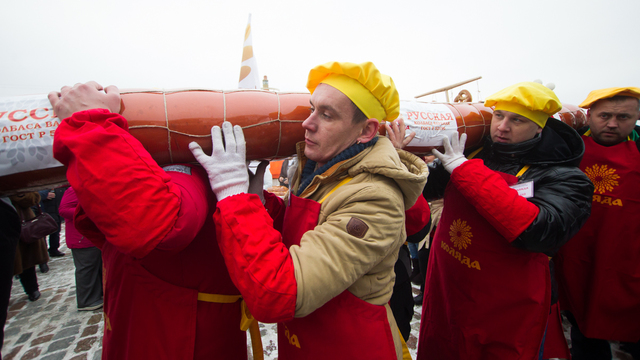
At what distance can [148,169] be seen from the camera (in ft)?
3.34

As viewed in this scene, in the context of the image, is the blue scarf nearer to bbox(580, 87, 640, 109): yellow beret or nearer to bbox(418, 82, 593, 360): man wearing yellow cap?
bbox(418, 82, 593, 360): man wearing yellow cap

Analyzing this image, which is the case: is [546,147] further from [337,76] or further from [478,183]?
[337,76]

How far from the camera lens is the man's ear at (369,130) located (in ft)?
4.85

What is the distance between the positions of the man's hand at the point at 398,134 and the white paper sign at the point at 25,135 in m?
1.81

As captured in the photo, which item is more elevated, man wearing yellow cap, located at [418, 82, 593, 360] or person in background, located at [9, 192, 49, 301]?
man wearing yellow cap, located at [418, 82, 593, 360]

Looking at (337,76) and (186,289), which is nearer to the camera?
(186,289)

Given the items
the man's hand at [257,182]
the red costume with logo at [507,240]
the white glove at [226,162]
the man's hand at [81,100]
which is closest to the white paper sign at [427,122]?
the red costume with logo at [507,240]

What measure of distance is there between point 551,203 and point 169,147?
7.47 feet

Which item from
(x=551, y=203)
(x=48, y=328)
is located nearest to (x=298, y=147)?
(x=551, y=203)

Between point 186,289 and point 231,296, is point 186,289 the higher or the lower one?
the higher one

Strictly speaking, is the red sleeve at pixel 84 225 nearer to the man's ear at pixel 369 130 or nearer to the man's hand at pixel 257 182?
the man's hand at pixel 257 182

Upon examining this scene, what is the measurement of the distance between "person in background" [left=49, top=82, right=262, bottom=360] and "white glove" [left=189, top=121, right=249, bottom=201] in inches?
4.1

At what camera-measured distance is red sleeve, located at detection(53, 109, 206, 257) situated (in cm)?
94

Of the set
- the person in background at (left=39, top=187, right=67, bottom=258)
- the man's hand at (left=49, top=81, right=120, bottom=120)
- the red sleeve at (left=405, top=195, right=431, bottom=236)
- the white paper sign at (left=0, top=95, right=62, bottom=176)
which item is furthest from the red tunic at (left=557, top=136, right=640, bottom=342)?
the person in background at (left=39, top=187, right=67, bottom=258)
